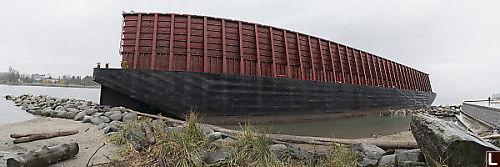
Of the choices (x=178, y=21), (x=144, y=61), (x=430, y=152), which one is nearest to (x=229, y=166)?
(x=430, y=152)

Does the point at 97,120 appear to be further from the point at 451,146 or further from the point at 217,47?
the point at 451,146

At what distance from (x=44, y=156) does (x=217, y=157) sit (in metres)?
1.92

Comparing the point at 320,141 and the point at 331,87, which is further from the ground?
the point at 331,87

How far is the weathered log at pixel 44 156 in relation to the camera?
83.5 inches

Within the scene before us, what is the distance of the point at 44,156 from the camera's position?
2.30m

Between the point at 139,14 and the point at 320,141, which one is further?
the point at 139,14

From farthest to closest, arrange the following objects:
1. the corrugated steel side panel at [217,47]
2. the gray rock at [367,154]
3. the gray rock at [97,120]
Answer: the corrugated steel side panel at [217,47], the gray rock at [97,120], the gray rock at [367,154]

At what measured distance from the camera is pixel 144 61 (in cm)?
759

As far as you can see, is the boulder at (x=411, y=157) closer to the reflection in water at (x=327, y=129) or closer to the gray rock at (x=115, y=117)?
the reflection in water at (x=327, y=129)

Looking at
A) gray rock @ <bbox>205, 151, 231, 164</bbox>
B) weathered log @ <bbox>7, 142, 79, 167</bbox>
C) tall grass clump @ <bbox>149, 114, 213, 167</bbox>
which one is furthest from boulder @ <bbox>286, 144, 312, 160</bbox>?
weathered log @ <bbox>7, 142, 79, 167</bbox>

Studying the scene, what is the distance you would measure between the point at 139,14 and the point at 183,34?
71.9 inches

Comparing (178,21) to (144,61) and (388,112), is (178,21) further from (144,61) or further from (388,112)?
(388,112)

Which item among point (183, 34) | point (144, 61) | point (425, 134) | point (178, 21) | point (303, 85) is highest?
point (178, 21)

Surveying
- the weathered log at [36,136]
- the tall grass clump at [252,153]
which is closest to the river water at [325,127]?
the tall grass clump at [252,153]
